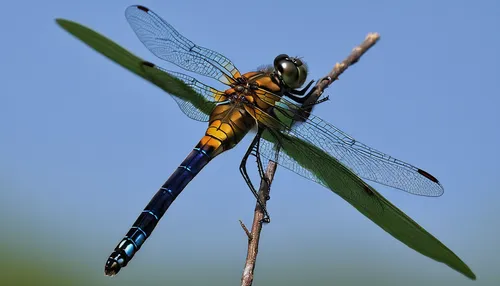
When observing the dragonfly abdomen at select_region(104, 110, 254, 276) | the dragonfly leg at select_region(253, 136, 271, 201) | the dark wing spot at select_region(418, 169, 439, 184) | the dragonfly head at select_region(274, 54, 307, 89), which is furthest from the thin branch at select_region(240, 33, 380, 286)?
the dark wing spot at select_region(418, 169, 439, 184)

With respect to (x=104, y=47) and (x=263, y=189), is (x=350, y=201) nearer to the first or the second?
(x=263, y=189)

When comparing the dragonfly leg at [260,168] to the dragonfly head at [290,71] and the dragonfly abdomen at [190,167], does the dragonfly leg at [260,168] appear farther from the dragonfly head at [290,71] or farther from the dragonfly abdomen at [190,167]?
the dragonfly head at [290,71]

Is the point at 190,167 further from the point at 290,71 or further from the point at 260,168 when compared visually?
the point at 290,71

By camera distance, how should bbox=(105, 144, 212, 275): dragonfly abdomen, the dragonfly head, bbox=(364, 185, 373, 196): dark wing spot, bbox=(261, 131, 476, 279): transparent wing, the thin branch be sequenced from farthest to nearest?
1. the dragonfly head
2. bbox=(364, 185, 373, 196): dark wing spot
3. bbox=(261, 131, 476, 279): transparent wing
4. bbox=(105, 144, 212, 275): dragonfly abdomen
5. the thin branch

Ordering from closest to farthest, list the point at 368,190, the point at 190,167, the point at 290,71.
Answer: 1. the point at 368,190
2. the point at 190,167
3. the point at 290,71

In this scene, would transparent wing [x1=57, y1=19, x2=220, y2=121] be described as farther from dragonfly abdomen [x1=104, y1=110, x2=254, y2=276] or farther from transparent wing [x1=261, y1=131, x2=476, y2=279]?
transparent wing [x1=261, y1=131, x2=476, y2=279]

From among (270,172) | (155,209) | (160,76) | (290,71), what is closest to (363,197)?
(270,172)

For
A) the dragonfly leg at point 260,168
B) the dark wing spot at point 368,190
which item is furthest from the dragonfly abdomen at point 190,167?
the dark wing spot at point 368,190
